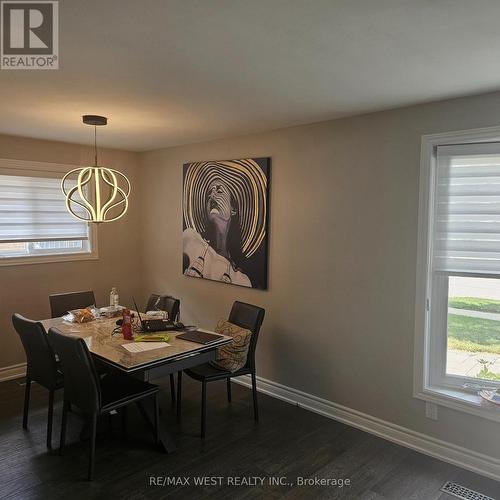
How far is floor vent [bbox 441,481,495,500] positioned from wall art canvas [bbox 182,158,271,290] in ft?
6.79

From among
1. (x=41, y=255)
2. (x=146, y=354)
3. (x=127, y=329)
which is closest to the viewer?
(x=146, y=354)

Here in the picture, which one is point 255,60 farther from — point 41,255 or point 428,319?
point 41,255

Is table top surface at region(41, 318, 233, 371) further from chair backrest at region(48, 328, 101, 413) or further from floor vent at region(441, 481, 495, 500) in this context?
floor vent at region(441, 481, 495, 500)

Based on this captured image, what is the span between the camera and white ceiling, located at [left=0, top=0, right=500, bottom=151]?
62.7 inches

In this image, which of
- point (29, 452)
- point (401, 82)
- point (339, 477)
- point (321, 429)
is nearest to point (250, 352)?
point (321, 429)

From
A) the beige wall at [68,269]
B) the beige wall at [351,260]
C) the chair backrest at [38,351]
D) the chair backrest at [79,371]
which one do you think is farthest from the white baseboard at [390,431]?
the beige wall at [68,269]

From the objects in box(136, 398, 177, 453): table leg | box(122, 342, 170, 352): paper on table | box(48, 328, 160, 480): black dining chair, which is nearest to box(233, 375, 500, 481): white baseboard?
box(136, 398, 177, 453): table leg

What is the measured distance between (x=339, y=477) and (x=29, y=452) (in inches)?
84.3

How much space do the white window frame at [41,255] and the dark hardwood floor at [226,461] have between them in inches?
57.4

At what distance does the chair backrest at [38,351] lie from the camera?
3.02m

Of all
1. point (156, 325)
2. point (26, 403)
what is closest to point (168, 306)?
point (156, 325)

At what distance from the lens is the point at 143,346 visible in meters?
2.94

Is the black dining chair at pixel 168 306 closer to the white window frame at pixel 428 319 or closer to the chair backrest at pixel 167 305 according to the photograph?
the chair backrest at pixel 167 305

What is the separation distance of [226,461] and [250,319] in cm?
112
